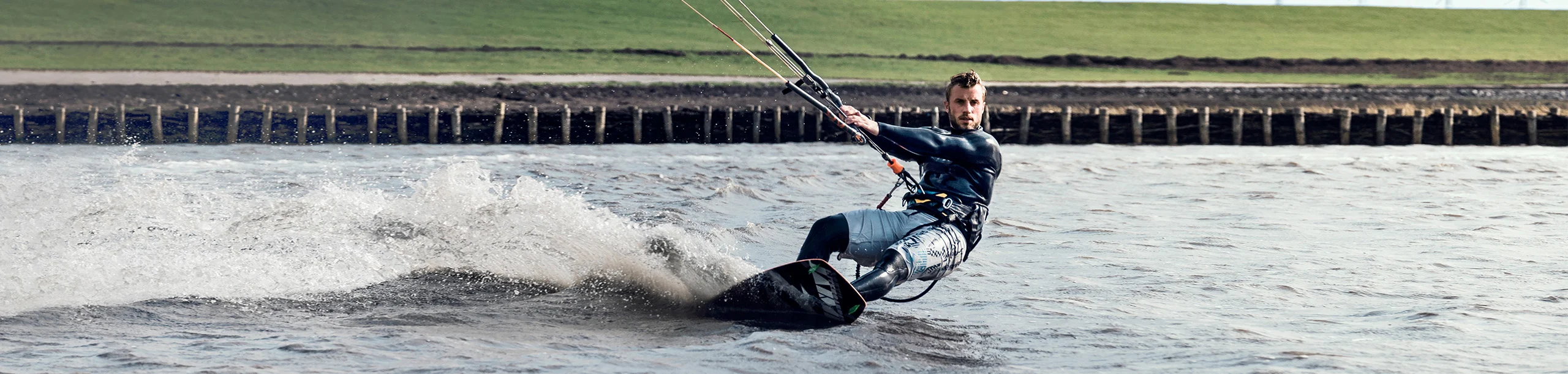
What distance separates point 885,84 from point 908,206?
1499 inches

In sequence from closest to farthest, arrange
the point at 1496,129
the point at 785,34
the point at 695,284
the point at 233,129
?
the point at 695,284
the point at 233,129
the point at 1496,129
the point at 785,34

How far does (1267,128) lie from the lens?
3180cm

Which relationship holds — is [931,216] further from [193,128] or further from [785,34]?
[785,34]

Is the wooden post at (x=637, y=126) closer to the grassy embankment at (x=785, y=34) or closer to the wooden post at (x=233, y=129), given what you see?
the wooden post at (x=233, y=129)

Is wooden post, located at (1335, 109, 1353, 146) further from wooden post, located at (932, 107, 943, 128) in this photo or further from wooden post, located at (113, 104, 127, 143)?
wooden post, located at (113, 104, 127, 143)

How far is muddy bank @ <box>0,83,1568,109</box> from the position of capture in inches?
1393

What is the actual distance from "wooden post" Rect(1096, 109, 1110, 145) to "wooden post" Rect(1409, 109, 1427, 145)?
22.5 feet

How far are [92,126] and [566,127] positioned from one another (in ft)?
29.9

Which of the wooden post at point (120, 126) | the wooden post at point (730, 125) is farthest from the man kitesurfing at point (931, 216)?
the wooden post at point (120, 126)

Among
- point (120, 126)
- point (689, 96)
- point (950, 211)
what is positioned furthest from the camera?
point (689, 96)

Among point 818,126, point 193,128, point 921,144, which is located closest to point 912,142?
point 921,144

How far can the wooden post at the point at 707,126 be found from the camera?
29.9 meters

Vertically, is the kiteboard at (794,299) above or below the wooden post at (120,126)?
below

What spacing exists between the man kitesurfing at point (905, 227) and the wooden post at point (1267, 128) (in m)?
25.0
